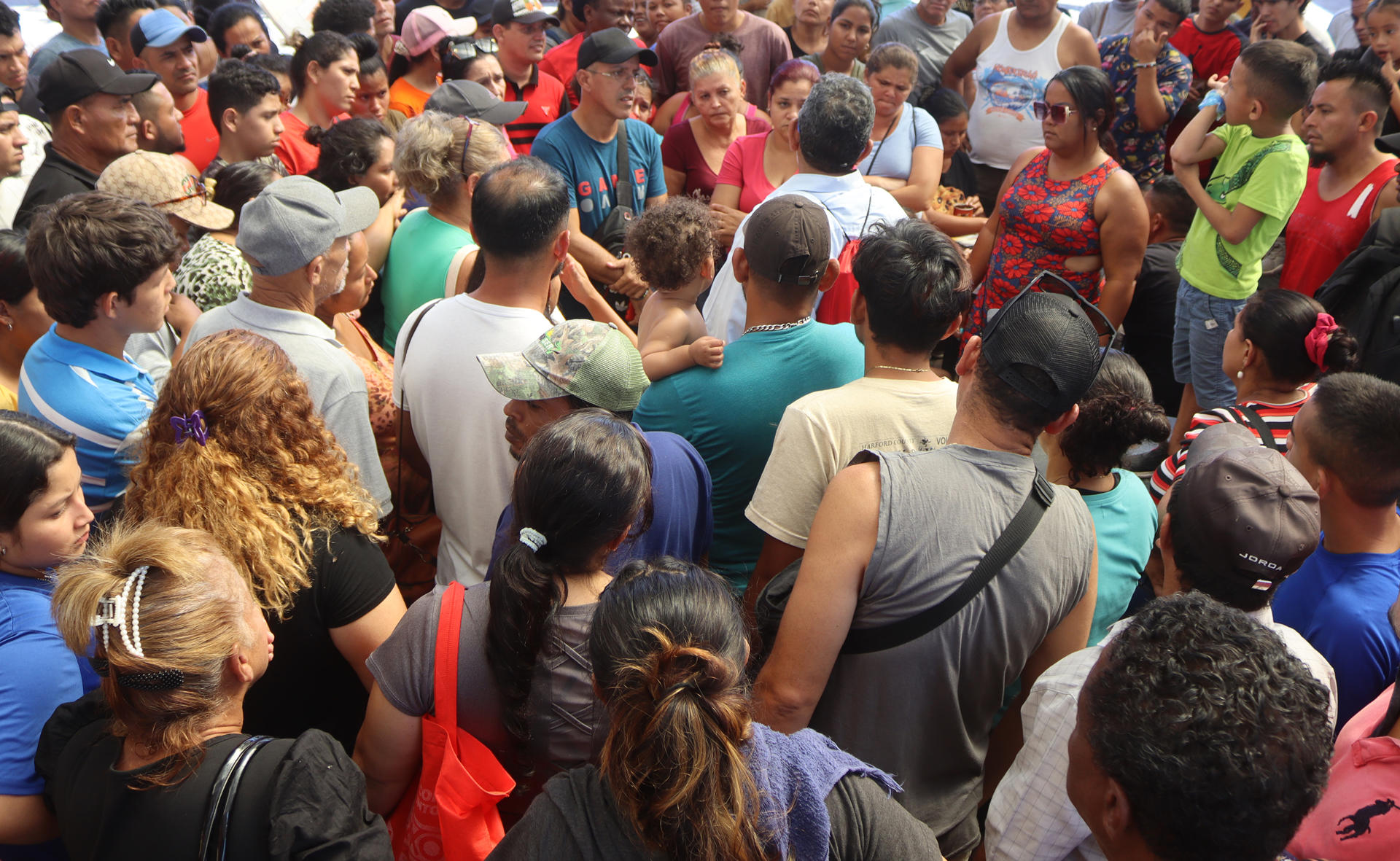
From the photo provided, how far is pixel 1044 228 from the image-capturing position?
4105mm

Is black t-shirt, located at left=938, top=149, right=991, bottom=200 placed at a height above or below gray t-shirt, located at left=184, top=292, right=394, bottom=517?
below

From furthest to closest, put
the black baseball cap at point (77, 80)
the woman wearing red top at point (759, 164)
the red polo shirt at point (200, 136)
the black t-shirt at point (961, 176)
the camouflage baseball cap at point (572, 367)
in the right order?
1. the black t-shirt at point (961, 176)
2. the red polo shirt at point (200, 136)
3. the woman wearing red top at point (759, 164)
4. the black baseball cap at point (77, 80)
5. the camouflage baseball cap at point (572, 367)

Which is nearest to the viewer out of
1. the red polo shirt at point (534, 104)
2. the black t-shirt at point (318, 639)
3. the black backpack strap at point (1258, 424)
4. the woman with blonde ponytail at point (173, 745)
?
the woman with blonde ponytail at point (173, 745)

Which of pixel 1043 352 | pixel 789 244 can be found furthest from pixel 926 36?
pixel 1043 352

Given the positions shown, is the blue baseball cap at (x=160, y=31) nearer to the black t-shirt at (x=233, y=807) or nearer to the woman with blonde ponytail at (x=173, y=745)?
the woman with blonde ponytail at (x=173, y=745)

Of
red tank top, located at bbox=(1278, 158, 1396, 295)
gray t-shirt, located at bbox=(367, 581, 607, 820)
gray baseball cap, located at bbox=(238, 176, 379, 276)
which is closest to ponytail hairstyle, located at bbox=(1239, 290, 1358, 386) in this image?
red tank top, located at bbox=(1278, 158, 1396, 295)

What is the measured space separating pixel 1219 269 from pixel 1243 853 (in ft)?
12.6

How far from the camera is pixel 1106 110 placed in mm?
4016

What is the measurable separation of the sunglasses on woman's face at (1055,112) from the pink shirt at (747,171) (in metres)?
1.25

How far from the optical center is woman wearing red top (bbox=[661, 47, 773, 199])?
4812mm

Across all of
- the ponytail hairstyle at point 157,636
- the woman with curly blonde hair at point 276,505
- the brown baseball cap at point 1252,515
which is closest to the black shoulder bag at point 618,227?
the woman with curly blonde hair at point 276,505

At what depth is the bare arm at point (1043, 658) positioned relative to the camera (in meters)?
1.91

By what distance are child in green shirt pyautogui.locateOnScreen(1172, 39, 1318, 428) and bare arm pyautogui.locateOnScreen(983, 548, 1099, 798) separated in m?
2.92

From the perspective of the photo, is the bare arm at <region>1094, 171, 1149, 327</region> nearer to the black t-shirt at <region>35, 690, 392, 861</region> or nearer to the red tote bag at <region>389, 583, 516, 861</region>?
the red tote bag at <region>389, 583, 516, 861</region>
